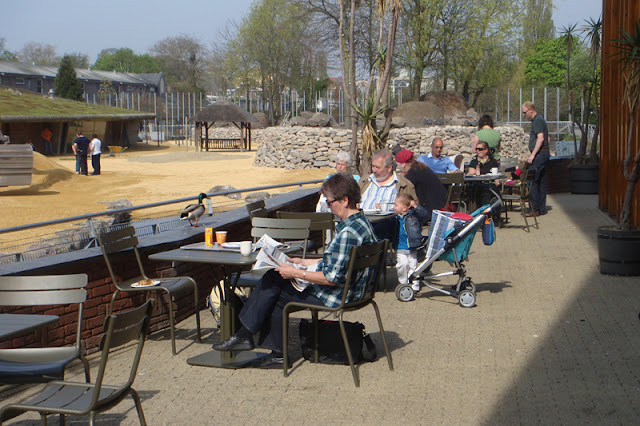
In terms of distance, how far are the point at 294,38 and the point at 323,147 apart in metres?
31.8

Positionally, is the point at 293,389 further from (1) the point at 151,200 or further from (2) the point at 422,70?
(2) the point at 422,70

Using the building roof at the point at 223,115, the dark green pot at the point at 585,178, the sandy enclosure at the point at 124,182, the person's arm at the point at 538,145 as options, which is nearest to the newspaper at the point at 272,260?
the person's arm at the point at 538,145

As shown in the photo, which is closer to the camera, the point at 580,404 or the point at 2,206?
the point at 580,404

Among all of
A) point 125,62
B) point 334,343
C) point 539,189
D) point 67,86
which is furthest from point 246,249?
point 125,62

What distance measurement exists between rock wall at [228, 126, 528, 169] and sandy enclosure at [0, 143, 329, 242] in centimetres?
89

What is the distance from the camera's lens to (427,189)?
9320mm

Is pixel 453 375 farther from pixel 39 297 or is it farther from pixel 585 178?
pixel 585 178

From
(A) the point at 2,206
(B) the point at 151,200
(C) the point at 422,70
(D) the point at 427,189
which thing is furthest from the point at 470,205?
(C) the point at 422,70

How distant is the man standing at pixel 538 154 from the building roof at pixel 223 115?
33310 mm

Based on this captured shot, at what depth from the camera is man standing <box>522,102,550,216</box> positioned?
13.9 meters

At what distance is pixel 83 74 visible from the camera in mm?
81250

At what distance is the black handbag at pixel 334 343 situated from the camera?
225 inches

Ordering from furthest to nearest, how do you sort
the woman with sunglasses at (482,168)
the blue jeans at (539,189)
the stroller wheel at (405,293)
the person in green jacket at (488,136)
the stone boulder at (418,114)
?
the stone boulder at (418,114), the person in green jacket at (488,136), the blue jeans at (539,189), the woman with sunglasses at (482,168), the stroller wheel at (405,293)

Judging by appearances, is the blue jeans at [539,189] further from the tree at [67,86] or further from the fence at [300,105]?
the tree at [67,86]
